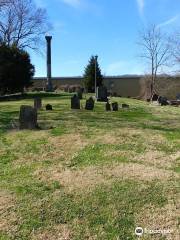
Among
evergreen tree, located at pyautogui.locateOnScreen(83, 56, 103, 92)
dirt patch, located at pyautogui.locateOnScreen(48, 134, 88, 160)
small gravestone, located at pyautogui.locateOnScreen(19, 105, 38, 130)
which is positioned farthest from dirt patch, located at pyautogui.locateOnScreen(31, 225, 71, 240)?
evergreen tree, located at pyautogui.locateOnScreen(83, 56, 103, 92)

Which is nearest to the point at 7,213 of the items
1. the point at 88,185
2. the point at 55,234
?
the point at 55,234

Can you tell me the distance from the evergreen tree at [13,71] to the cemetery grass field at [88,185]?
90.3 ft

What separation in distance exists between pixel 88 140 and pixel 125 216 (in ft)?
14.6

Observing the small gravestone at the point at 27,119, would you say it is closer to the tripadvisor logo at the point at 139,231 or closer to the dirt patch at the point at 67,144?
the dirt patch at the point at 67,144

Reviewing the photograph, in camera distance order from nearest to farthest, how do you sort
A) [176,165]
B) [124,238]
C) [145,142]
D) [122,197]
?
[124,238] → [122,197] → [176,165] → [145,142]

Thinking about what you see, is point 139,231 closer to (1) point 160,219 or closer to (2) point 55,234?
(1) point 160,219

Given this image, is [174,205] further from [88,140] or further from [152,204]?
[88,140]

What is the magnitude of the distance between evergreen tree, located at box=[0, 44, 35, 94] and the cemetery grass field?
90.3 ft

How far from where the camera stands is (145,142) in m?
10.5

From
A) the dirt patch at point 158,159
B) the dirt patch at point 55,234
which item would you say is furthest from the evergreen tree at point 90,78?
the dirt patch at point 55,234

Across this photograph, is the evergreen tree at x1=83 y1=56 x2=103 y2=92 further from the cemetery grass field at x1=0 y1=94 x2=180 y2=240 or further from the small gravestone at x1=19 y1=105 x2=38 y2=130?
the cemetery grass field at x1=0 y1=94 x2=180 y2=240

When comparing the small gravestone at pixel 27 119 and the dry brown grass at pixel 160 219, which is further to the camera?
the small gravestone at pixel 27 119

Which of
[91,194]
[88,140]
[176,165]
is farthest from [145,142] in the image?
[91,194]

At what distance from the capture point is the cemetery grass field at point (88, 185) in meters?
6.21
